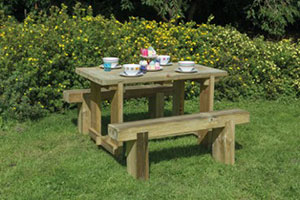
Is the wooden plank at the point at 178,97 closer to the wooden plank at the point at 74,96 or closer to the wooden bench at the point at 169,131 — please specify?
the wooden bench at the point at 169,131

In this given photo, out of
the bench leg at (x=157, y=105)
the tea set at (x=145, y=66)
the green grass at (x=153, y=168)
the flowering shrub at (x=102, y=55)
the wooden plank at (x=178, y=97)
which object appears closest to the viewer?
the green grass at (x=153, y=168)

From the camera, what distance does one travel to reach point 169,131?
14.6 ft

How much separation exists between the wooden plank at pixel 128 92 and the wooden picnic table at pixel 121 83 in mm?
290

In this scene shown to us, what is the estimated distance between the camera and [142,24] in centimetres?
783

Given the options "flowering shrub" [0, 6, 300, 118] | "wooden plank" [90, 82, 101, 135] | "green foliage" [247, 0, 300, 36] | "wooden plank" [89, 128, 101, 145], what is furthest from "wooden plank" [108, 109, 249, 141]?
"green foliage" [247, 0, 300, 36]

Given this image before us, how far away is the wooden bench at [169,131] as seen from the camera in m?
4.28

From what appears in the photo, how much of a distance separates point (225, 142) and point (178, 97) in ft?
4.02

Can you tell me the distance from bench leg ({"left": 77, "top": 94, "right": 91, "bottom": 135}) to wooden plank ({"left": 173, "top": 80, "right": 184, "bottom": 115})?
1104 millimetres

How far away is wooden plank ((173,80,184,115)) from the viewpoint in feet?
19.0

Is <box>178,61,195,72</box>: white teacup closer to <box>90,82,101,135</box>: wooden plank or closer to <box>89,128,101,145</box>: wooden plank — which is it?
<box>90,82,101,135</box>: wooden plank

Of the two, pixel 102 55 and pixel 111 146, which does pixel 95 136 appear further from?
pixel 102 55

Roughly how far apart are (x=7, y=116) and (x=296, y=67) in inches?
194

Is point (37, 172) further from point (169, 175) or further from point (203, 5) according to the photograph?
point (203, 5)

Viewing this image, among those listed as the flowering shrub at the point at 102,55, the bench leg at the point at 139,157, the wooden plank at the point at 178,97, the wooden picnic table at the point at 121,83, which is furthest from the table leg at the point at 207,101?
the flowering shrub at the point at 102,55
